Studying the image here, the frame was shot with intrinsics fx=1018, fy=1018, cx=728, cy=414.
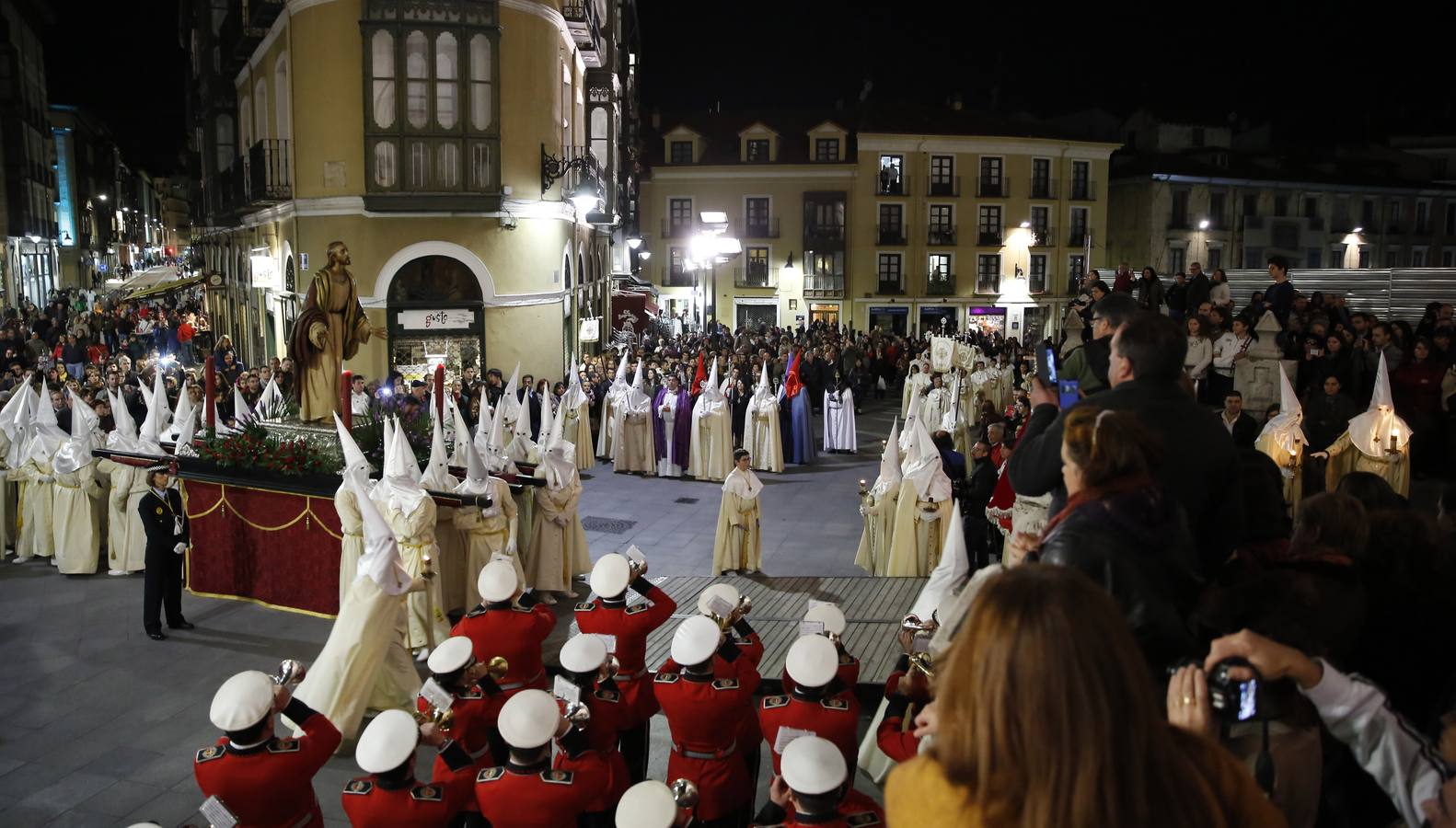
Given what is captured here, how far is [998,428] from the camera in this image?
1150 centimetres

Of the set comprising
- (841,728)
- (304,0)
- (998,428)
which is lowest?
(841,728)

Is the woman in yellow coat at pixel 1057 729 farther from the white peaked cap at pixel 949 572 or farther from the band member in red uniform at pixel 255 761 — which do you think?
the band member in red uniform at pixel 255 761

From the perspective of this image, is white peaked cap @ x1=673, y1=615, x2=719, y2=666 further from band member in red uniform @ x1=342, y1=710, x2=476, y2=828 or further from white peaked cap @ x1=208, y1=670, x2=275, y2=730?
white peaked cap @ x1=208, y1=670, x2=275, y2=730

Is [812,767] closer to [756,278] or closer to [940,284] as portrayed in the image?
[756,278]

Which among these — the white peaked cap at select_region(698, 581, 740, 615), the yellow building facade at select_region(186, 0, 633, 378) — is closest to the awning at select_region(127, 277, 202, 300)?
the yellow building facade at select_region(186, 0, 633, 378)

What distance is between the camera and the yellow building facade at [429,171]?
20484 mm

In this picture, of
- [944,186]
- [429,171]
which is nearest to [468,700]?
[429,171]

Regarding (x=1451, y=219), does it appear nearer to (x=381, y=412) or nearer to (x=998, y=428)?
(x=998, y=428)

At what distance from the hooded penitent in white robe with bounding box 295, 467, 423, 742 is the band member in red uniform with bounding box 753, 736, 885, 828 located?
4.53 metres

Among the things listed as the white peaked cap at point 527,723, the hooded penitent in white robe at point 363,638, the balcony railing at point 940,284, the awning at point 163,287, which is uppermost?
the balcony railing at point 940,284

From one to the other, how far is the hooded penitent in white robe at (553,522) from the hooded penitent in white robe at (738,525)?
5.59ft

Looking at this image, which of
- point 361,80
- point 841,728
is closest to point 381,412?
point 841,728

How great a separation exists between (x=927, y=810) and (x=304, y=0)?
2240 cm

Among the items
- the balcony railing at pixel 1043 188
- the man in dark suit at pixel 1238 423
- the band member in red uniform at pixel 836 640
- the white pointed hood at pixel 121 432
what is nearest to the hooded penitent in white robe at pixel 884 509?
the man in dark suit at pixel 1238 423
